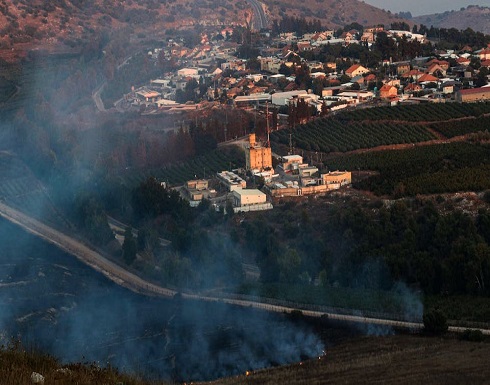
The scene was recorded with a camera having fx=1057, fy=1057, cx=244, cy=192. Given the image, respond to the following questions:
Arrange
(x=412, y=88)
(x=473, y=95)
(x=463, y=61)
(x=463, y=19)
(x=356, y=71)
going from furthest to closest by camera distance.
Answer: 1. (x=463, y=19)
2. (x=356, y=71)
3. (x=463, y=61)
4. (x=412, y=88)
5. (x=473, y=95)

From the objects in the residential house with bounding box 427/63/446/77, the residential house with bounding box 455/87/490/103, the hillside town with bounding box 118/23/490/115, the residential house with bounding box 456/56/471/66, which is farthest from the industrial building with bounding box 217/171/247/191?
the residential house with bounding box 456/56/471/66

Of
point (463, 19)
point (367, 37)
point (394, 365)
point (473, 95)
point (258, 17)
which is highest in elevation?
point (394, 365)

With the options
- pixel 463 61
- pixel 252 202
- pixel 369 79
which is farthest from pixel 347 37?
pixel 252 202

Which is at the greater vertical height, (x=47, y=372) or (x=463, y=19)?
(x=47, y=372)

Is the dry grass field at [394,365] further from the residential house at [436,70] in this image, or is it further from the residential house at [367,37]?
the residential house at [367,37]

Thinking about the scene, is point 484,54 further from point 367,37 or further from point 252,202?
point 252,202

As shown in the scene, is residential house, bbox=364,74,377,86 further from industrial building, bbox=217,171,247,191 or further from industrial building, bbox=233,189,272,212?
industrial building, bbox=233,189,272,212

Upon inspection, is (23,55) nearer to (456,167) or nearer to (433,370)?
(456,167)
